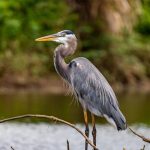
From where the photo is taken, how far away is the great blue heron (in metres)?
11.3

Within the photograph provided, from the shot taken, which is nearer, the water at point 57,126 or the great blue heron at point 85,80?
the great blue heron at point 85,80

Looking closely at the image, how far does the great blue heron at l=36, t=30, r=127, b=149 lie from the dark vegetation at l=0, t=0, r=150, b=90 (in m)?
13.3

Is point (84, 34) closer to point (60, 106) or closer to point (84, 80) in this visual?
point (60, 106)

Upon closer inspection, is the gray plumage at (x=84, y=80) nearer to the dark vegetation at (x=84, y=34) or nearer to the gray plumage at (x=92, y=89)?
the gray plumage at (x=92, y=89)

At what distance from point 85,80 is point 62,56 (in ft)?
1.50

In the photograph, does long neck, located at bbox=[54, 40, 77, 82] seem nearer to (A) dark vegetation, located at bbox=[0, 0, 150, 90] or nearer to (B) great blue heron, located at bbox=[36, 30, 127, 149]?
(B) great blue heron, located at bbox=[36, 30, 127, 149]

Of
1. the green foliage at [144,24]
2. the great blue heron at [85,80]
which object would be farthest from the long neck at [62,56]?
the green foliage at [144,24]

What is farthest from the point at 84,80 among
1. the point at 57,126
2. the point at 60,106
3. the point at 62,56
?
the point at 60,106

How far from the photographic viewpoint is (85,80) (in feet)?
37.8

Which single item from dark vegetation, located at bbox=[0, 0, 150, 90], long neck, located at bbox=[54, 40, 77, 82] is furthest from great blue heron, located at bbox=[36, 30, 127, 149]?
dark vegetation, located at bbox=[0, 0, 150, 90]

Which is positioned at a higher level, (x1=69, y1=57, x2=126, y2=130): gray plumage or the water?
(x1=69, y1=57, x2=126, y2=130): gray plumage

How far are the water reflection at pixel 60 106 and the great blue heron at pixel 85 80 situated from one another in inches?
229

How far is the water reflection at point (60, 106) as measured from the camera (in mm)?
18250

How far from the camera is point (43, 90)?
23984 mm
